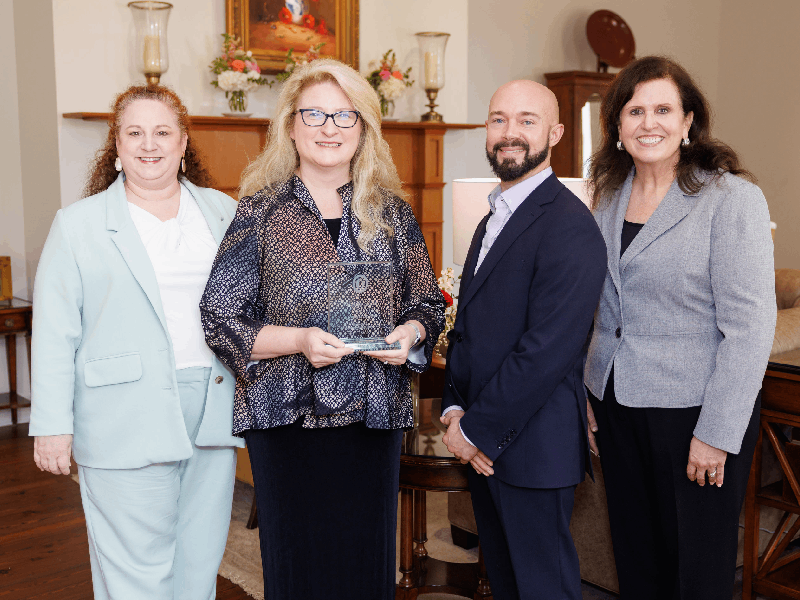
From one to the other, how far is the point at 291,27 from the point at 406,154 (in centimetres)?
129

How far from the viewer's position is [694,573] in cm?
189

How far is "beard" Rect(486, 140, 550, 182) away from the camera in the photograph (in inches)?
73.4

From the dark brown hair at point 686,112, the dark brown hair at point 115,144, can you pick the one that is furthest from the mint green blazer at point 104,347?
the dark brown hair at point 686,112

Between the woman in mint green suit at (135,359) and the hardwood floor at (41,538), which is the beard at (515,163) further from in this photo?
the hardwood floor at (41,538)

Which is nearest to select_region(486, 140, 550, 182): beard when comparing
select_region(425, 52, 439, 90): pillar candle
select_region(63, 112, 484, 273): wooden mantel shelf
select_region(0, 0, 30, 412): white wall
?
select_region(63, 112, 484, 273): wooden mantel shelf

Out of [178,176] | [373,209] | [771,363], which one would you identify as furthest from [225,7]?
[771,363]

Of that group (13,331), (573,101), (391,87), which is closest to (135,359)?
(13,331)

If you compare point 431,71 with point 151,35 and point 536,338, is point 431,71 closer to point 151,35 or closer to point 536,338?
point 151,35

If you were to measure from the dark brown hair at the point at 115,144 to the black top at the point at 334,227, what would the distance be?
1.53 feet

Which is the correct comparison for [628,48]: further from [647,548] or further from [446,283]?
[647,548]

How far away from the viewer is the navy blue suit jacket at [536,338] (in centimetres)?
175

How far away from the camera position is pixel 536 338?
68.9 inches

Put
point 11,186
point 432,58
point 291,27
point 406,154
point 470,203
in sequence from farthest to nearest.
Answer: point 406,154 < point 432,58 < point 291,27 < point 11,186 < point 470,203

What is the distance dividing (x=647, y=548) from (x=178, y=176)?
157 centimetres
